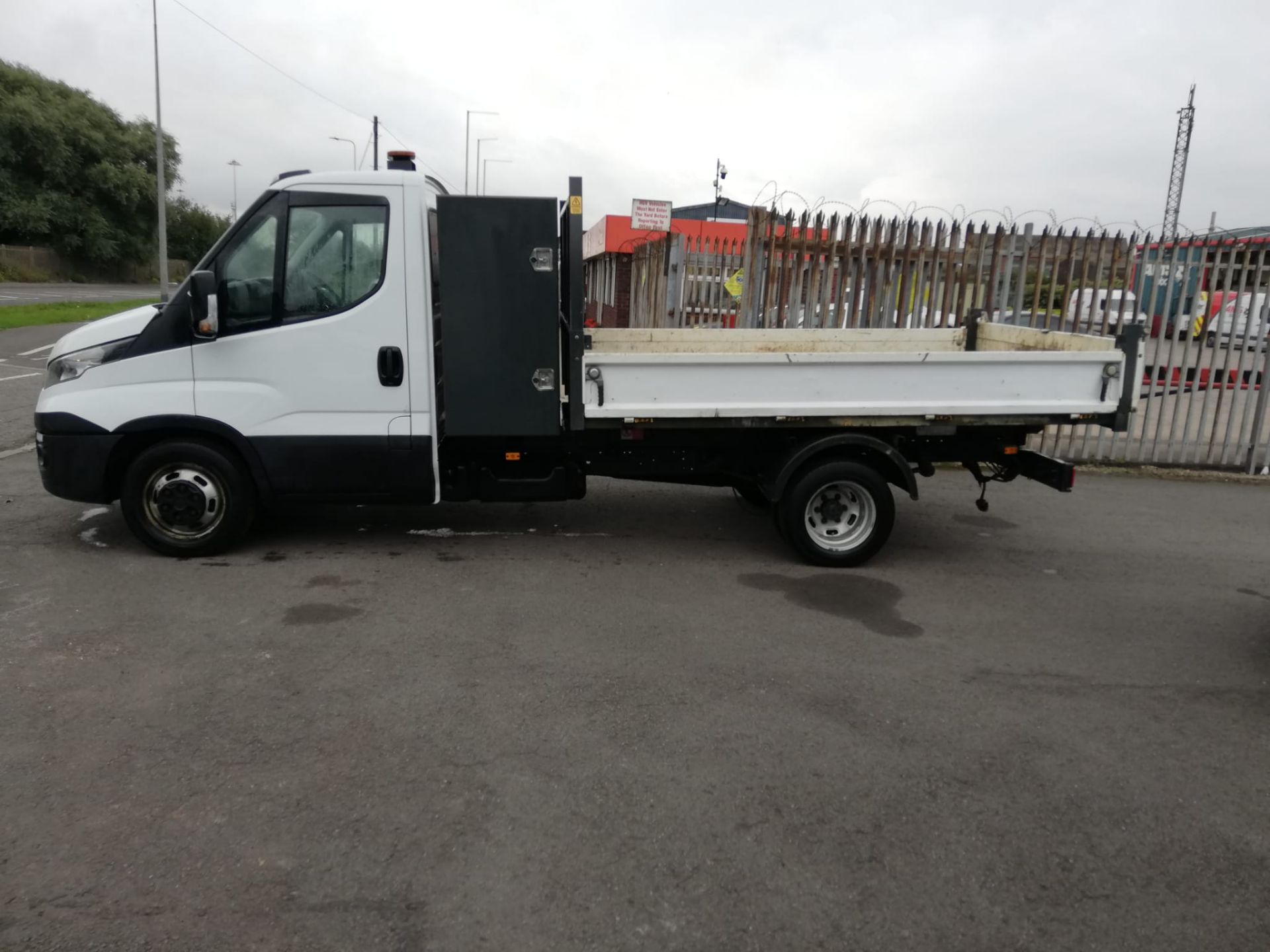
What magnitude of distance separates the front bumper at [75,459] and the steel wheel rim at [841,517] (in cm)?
456

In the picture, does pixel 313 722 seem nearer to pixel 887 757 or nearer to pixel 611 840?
pixel 611 840

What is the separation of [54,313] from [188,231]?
4584 cm

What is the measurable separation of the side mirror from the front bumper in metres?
0.88

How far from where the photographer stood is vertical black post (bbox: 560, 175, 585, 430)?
19.1 ft

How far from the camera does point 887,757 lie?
153 inches

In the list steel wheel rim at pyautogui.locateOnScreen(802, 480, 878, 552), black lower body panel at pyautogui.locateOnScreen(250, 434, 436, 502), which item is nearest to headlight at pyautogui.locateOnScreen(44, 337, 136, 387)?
black lower body panel at pyautogui.locateOnScreen(250, 434, 436, 502)

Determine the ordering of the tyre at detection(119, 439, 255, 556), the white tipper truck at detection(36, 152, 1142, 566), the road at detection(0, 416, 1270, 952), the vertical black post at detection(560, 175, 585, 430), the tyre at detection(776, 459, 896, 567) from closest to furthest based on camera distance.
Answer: the road at detection(0, 416, 1270, 952)
the vertical black post at detection(560, 175, 585, 430)
the white tipper truck at detection(36, 152, 1142, 566)
the tyre at detection(119, 439, 255, 556)
the tyre at detection(776, 459, 896, 567)

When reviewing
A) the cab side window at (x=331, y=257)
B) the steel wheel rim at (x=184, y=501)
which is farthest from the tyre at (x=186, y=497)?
the cab side window at (x=331, y=257)

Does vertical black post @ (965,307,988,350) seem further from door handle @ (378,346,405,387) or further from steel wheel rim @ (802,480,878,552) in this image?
door handle @ (378,346,405,387)

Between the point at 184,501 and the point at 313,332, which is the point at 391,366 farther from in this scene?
the point at 184,501

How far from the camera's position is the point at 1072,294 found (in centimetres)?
1020

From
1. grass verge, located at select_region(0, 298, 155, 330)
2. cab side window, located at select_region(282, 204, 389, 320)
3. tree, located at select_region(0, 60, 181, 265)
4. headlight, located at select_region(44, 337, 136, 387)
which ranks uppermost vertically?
Answer: tree, located at select_region(0, 60, 181, 265)

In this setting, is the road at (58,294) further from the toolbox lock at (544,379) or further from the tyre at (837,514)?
the tyre at (837,514)

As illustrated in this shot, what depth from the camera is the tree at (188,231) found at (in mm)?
62469
